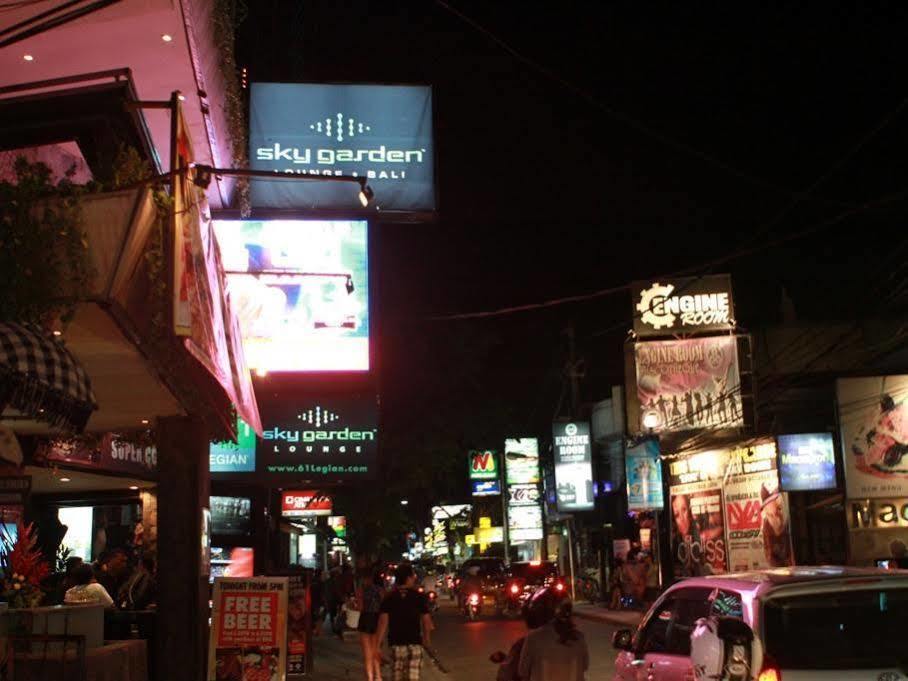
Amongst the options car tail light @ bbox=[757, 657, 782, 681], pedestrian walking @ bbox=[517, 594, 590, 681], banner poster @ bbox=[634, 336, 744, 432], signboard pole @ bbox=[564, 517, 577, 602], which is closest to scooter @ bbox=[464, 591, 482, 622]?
signboard pole @ bbox=[564, 517, 577, 602]

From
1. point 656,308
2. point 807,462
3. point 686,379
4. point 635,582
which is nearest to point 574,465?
point 635,582

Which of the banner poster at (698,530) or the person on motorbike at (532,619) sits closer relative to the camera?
the person on motorbike at (532,619)

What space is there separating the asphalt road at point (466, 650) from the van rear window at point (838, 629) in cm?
1005

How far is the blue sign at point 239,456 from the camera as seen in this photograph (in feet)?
59.4

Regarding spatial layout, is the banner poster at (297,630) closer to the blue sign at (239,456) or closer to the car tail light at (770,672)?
the blue sign at (239,456)

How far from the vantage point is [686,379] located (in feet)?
87.1

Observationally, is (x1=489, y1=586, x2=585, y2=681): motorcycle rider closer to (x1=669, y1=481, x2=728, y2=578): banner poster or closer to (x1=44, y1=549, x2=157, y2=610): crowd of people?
(x1=44, y1=549, x2=157, y2=610): crowd of people

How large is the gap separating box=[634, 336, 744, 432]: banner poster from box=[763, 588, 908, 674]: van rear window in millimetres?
19717

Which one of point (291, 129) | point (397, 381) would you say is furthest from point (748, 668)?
point (397, 381)

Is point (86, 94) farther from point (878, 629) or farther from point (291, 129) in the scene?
point (291, 129)

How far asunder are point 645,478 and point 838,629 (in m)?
24.7

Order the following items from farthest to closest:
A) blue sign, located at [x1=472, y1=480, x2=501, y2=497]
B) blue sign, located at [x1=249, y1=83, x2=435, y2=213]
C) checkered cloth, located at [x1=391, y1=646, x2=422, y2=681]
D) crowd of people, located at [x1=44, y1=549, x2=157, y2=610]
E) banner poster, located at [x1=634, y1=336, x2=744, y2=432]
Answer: blue sign, located at [x1=472, y1=480, x2=501, y2=497], banner poster, located at [x1=634, y1=336, x2=744, y2=432], blue sign, located at [x1=249, y1=83, x2=435, y2=213], crowd of people, located at [x1=44, y1=549, x2=157, y2=610], checkered cloth, located at [x1=391, y1=646, x2=422, y2=681]

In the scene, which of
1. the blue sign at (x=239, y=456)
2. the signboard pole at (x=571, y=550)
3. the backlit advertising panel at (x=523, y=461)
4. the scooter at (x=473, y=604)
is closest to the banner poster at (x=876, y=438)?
the blue sign at (x=239, y=456)

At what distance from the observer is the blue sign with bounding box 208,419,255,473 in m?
18.1
